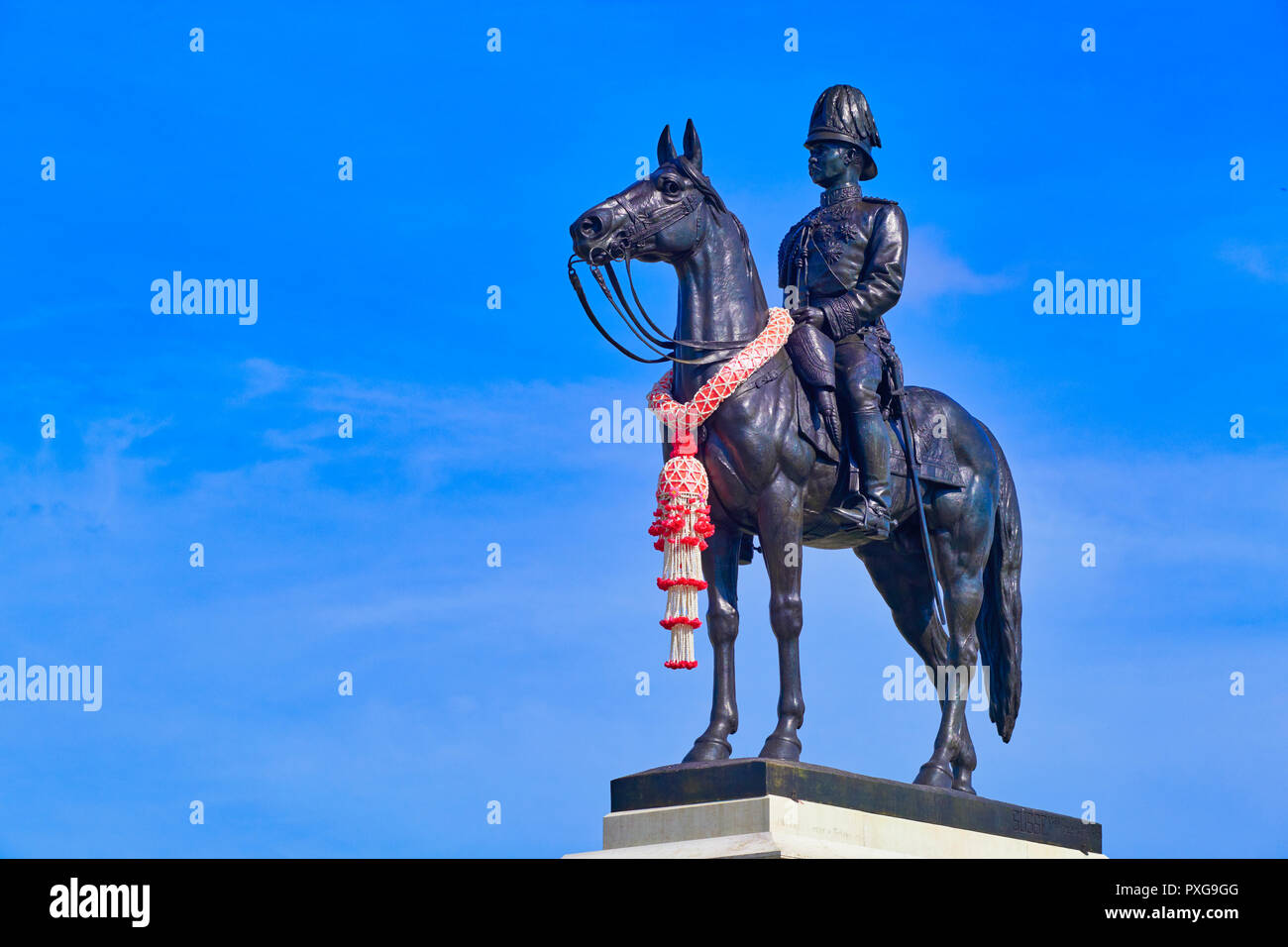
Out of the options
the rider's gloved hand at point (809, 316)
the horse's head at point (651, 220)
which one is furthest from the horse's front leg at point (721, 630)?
the horse's head at point (651, 220)

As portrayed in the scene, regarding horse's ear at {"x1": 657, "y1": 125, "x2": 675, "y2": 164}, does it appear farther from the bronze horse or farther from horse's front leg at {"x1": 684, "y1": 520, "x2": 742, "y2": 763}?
horse's front leg at {"x1": 684, "y1": 520, "x2": 742, "y2": 763}

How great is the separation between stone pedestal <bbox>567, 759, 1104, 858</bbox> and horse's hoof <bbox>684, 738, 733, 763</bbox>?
0.19 m

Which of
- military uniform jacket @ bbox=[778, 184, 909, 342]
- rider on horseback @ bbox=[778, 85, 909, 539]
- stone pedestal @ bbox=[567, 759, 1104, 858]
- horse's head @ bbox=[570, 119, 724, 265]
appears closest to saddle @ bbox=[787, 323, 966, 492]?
rider on horseback @ bbox=[778, 85, 909, 539]

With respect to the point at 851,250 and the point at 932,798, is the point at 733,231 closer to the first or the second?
the point at 851,250

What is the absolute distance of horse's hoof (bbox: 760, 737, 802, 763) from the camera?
15.0 m

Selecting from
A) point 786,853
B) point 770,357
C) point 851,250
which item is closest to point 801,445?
point 770,357

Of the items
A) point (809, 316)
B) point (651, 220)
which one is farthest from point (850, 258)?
point (651, 220)

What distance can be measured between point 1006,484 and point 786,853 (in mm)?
4677

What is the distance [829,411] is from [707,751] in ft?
8.48

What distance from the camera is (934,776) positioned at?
16.4 meters

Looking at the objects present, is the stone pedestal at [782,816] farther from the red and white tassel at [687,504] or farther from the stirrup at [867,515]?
the stirrup at [867,515]

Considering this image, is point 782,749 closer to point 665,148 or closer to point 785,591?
point 785,591

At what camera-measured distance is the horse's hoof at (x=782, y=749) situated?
49.1 ft
